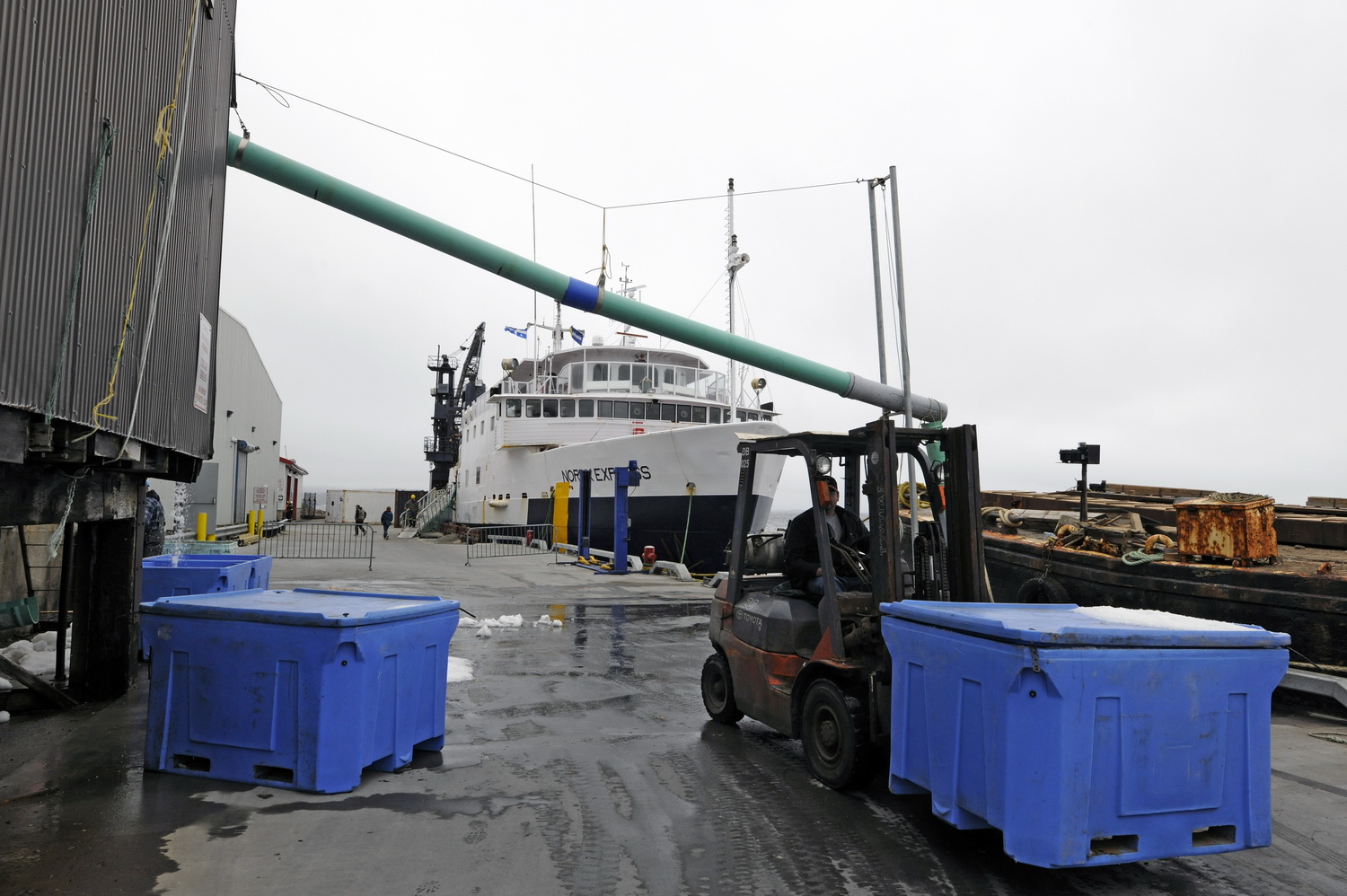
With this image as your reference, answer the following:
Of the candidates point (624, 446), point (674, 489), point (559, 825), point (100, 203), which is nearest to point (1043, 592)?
point (559, 825)

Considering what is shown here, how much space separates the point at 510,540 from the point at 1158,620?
2804 centimetres

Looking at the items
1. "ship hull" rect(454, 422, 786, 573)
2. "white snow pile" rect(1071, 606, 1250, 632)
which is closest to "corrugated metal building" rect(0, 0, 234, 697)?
"white snow pile" rect(1071, 606, 1250, 632)

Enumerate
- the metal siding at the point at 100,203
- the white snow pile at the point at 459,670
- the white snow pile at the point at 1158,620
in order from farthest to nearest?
the white snow pile at the point at 459,670
the metal siding at the point at 100,203
the white snow pile at the point at 1158,620

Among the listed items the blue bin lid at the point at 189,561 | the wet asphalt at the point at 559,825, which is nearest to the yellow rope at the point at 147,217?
the wet asphalt at the point at 559,825

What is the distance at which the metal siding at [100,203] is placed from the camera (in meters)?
3.79

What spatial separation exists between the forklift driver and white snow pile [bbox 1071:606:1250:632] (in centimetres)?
151

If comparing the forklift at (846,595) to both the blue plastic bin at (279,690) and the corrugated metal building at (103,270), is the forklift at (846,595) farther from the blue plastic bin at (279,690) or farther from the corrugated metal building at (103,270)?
the corrugated metal building at (103,270)

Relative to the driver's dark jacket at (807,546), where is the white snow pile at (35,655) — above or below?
below

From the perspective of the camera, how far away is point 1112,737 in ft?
10.9

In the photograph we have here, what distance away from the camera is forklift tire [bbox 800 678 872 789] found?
4660 mm

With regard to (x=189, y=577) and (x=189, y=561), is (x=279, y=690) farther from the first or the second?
(x=189, y=561)

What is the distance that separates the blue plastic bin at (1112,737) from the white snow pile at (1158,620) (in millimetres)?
60

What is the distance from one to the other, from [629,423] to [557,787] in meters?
23.7

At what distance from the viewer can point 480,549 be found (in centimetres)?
2723
